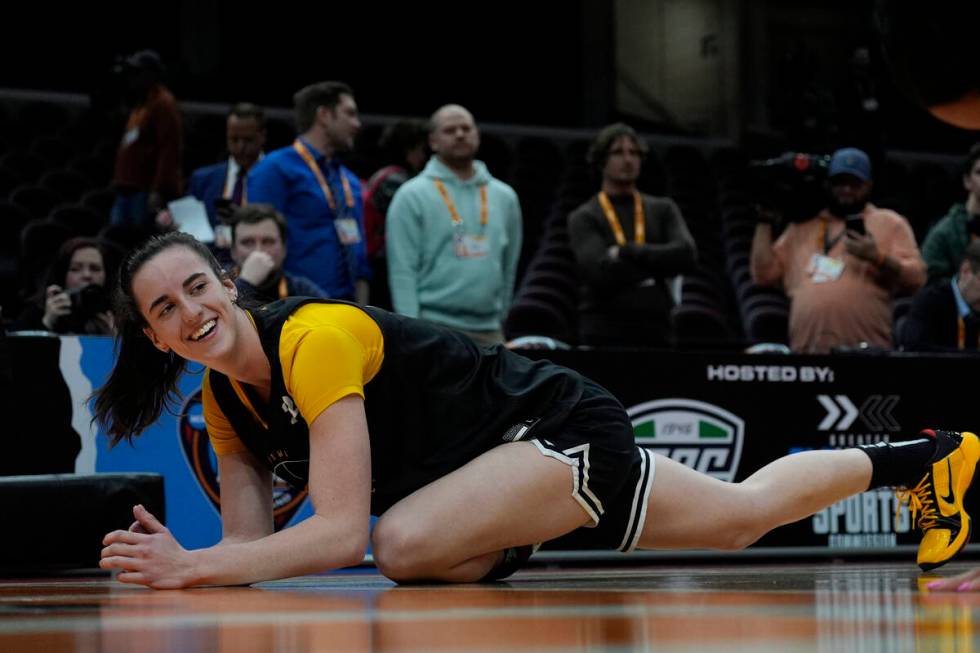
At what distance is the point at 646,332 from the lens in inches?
218

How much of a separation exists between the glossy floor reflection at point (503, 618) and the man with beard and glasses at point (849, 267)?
2788mm

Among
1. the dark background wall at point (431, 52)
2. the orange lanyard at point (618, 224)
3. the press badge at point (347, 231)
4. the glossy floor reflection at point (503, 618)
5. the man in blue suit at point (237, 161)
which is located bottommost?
the glossy floor reflection at point (503, 618)

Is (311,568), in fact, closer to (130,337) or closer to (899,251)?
(130,337)

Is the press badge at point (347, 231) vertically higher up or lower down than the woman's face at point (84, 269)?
higher up

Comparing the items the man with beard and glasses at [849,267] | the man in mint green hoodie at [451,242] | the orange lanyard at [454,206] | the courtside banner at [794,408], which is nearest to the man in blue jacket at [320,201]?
the man in mint green hoodie at [451,242]

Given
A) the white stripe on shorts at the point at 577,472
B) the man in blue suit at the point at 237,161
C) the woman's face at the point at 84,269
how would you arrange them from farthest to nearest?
the man in blue suit at the point at 237,161, the woman's face at the point at 84,269, the white stripe on shorts at the point at 577,472

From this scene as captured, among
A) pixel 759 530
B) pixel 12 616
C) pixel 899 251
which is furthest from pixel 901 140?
pixel 12 616

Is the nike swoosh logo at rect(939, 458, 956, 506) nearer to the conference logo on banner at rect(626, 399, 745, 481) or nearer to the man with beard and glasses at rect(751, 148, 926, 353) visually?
the conference logo on banner at rect(626, 399, 745, 481)

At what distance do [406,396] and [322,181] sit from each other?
275 cm

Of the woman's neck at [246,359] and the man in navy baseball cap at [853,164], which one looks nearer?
the woman's neck at [246,359]

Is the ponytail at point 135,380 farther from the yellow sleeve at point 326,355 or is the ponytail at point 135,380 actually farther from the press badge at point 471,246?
the press badge at point 471,246

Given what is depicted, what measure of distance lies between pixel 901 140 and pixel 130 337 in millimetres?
13686

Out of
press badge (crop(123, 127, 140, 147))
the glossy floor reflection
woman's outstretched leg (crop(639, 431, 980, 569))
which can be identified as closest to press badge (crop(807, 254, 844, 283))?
woman's outstretched leg (crop(639, 431, 980, 569))

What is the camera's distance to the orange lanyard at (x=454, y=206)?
5480 mm
